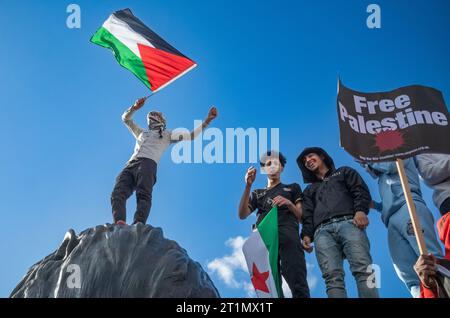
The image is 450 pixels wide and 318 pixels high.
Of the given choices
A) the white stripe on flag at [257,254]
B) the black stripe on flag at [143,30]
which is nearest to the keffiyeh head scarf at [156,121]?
the black stripe on flag at [143,30]

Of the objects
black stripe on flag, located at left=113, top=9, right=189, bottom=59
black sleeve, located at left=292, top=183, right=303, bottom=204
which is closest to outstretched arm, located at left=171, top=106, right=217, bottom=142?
black stripe on flag, located at left=113, top=9, right=189, bottom=59

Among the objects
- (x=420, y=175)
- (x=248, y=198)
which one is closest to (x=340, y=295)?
(x=248, y=198)

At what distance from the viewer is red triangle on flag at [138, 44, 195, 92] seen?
292 inches

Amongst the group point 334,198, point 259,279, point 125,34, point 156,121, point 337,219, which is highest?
point 125,34

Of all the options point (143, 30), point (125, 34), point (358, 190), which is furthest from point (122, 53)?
point (358, 190)

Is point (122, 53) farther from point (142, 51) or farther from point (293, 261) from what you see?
point (293, 261)

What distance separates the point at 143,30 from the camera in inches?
326

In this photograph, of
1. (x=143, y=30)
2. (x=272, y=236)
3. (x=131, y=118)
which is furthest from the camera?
(x=143, y=30)

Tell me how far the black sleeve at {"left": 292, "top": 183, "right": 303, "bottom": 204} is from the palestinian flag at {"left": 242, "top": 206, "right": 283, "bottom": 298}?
12.3 inches

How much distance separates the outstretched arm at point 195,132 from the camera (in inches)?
279

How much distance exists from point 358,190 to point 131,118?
129 inches

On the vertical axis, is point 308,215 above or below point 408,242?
above
